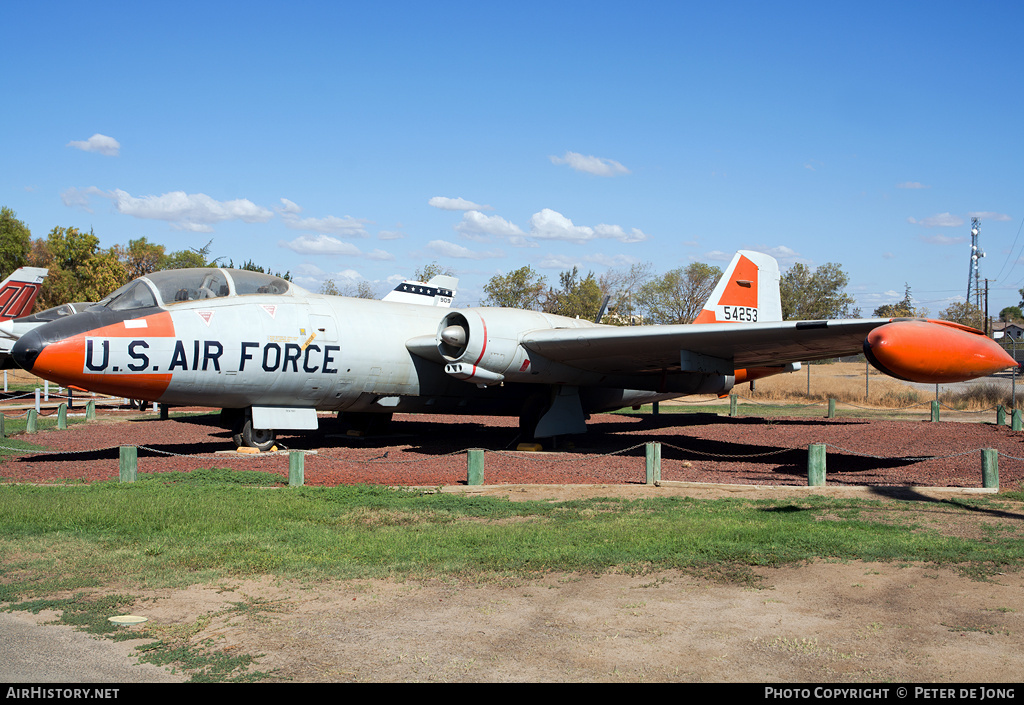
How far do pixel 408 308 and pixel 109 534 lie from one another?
30.1 ft

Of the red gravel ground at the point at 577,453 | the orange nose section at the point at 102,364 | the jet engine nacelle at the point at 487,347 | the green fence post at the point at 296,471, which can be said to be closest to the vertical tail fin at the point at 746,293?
the red gravel ground at the point at 577,453

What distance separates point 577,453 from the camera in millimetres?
16406

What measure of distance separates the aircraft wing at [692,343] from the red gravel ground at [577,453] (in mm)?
1977

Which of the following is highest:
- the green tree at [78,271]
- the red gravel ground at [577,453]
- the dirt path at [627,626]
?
the green tree at [78,271]

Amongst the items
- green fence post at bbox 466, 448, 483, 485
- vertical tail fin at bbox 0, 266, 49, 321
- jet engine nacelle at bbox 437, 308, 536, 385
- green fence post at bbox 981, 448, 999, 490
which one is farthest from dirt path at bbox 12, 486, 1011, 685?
vertical tail fin at bbox 0, 266, 49, 321

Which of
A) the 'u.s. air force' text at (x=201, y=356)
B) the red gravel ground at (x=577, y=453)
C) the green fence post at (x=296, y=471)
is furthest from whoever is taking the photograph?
the red gravel ground at (x=577, y=453)

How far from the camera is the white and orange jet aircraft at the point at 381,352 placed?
11875mm

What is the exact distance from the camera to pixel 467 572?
7008 millimetres

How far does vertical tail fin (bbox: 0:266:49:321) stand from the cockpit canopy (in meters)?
21.5

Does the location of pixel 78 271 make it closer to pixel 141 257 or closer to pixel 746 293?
pixel 141 257

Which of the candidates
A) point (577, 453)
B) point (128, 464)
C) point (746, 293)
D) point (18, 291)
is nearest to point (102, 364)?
point (128, 464)

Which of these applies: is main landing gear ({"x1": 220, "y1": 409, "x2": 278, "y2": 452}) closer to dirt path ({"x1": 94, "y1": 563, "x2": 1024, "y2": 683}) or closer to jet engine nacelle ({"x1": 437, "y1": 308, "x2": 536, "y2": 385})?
jet engine nacelle ({"x1": 437, "y1": 308, "x2": 536, "y2": 385})

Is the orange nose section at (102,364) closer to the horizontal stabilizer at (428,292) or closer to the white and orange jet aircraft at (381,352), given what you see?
the white and orange jet aircraft at (381,352)

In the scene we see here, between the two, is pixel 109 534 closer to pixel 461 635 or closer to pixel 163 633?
pixel 163 633
